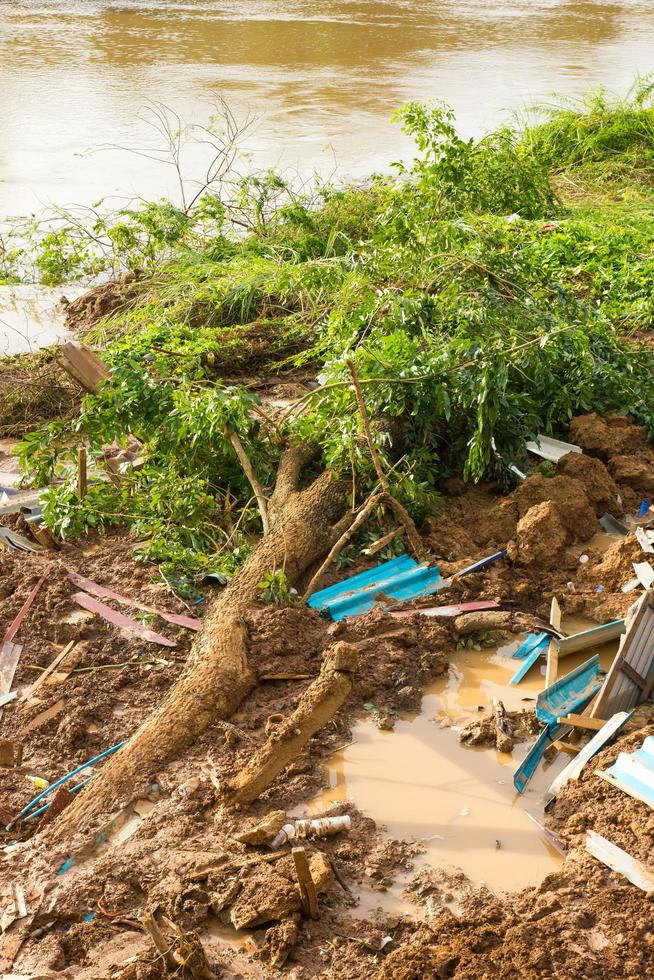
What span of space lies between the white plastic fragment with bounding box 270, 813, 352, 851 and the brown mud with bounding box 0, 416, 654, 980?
4 cm

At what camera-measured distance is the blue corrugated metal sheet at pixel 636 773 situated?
12.2 ft

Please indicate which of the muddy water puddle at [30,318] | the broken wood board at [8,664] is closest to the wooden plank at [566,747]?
the broken wood board at [8,664]

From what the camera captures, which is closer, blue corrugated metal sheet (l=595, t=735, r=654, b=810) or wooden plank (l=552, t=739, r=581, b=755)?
blue corrugated metal sheet (l=595, t=735, r=654, b=810)

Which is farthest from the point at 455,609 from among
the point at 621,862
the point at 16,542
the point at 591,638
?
the point at 16,542

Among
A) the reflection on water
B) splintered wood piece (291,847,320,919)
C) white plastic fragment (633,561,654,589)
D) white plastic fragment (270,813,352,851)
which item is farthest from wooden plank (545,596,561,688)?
the reflection on water

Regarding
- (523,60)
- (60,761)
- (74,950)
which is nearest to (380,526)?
(60,761)

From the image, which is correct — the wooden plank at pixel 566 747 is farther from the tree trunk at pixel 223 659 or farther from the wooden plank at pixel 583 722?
the tree trunk at pixel 223 659

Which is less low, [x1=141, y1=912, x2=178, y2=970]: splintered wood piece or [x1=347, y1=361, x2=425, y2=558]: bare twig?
[x1=347, y1=361, x2=425, y2=558]: bare twig

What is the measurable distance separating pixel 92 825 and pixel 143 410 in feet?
8.47

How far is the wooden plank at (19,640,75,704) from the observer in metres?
4.63

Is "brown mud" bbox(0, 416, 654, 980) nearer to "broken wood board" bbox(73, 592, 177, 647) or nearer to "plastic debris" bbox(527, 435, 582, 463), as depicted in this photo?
"broken wood board" bbox(73, 592, 177, 647)

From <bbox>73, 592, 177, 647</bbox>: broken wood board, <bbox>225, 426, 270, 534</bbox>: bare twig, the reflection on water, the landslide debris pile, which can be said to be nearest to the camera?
the landslide debris pile

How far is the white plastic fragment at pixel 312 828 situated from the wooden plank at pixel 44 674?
155 centimetres

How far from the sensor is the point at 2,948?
3.35 meters
